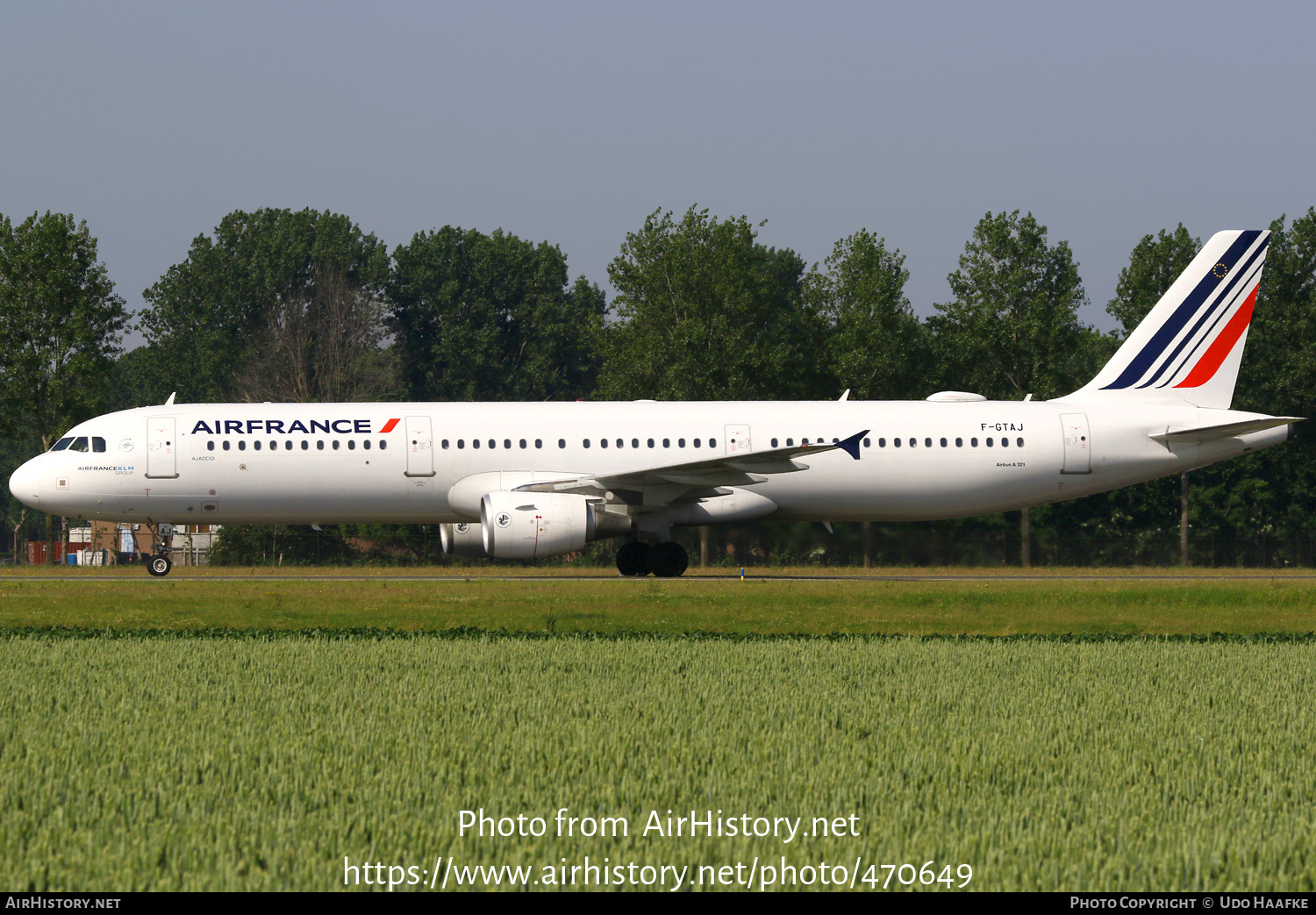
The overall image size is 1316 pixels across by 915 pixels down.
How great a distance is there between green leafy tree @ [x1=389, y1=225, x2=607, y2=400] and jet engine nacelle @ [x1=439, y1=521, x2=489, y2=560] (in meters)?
50.0

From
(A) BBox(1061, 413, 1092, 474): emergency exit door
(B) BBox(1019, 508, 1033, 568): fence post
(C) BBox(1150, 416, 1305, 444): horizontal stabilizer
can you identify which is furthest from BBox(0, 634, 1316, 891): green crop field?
(B) BBox(1019, 508, 1033, 568): fence post

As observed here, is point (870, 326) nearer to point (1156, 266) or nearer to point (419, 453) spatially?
point (1156, 266)

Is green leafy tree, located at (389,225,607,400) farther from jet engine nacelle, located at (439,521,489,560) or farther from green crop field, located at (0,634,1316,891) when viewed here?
green crop field, located at (0,634,1316,891)

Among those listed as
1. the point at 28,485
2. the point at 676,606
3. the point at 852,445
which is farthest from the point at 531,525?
the point at 28,485

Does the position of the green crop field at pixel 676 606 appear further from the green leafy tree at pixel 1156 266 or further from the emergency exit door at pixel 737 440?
the green leafy tree at pixel 1156 266

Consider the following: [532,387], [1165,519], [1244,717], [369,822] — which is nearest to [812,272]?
[1165,519]

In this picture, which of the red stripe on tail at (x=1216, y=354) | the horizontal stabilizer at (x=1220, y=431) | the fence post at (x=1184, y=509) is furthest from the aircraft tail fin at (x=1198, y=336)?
the fence post at (x=1184, y=509)

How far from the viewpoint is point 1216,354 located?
31.4 meters

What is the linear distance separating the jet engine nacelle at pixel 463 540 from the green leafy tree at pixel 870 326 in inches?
791

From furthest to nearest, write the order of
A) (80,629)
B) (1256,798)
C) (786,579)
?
(786,579) < (80,629) < (1256,798)

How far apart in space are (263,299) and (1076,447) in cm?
6470

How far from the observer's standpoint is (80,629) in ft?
57.2
